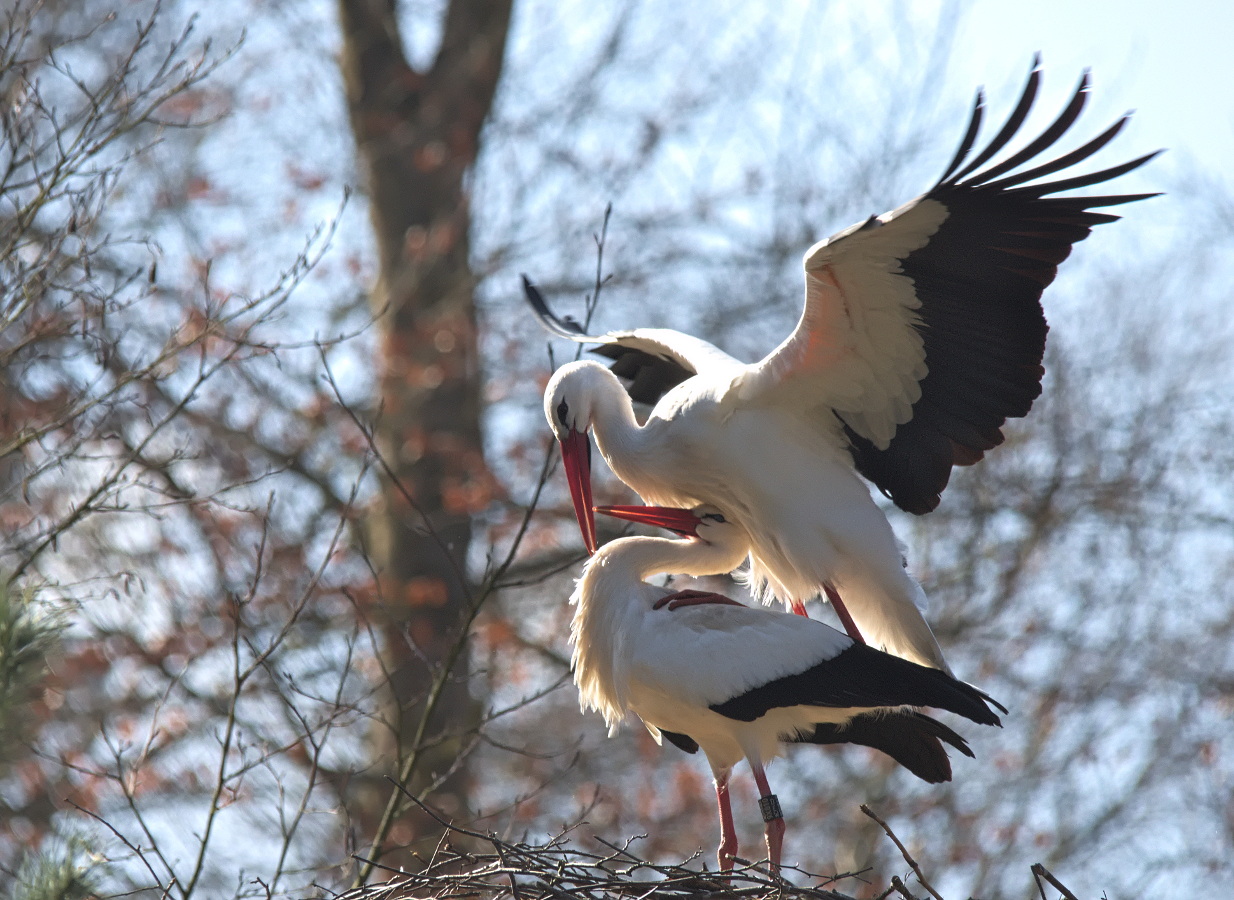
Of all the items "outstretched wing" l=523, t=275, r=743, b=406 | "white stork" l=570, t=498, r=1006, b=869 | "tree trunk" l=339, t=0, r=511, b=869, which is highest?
"tree trunk" l=339, t=0, r=511, b=869

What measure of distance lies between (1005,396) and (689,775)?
8.69 m

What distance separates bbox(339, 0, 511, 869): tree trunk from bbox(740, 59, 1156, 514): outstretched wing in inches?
216

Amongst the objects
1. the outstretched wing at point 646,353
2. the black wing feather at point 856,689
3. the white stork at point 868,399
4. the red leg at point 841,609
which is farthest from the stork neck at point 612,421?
the black wing feather at point 856,689

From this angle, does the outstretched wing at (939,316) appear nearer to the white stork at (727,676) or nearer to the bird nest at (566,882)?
the white stork at (727,676)

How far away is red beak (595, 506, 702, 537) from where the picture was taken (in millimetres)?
6059

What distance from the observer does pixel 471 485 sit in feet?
42.2

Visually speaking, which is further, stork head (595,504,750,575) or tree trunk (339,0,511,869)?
tree trunk (339,0,511,869)

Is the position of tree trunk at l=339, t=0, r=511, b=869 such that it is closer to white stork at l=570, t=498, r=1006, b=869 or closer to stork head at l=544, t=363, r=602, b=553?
stork head at l=544, t=363, r=602, b=553

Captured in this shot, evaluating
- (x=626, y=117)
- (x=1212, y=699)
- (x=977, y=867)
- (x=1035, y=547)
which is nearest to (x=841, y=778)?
(x=977, y=867)

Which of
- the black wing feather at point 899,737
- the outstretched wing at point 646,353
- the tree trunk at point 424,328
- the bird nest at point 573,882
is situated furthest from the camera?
the tree trunk at point 424,328

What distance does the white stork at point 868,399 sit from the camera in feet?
16.8

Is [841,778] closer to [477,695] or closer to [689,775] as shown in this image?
[689,775]

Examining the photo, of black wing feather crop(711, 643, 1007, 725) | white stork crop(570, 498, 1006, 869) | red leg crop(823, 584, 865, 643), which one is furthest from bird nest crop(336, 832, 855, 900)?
red leg crop(823, 584, 865, 643)

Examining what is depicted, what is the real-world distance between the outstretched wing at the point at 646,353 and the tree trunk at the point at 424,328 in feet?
11.2
